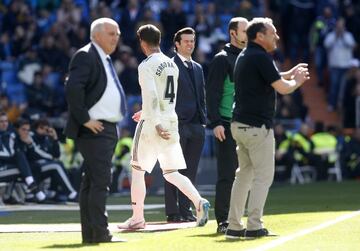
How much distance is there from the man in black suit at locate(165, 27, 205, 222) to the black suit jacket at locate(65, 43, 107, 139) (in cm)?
289

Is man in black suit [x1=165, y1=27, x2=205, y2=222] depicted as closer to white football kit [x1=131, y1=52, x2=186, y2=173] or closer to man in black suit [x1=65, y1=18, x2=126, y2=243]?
white football kit [x1=131, y1=52, x2=186, y2=173]

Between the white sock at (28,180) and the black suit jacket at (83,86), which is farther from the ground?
the black suit jacket at (83,86)

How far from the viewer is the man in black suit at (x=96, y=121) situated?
12305 millimetres

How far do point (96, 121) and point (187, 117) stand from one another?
317 centimetres

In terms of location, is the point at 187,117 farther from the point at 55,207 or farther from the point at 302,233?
the point at 55,207

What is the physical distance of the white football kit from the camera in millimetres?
13523

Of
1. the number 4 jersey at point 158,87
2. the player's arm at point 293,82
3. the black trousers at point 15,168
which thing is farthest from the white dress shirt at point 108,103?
the black trousers at point 15,168

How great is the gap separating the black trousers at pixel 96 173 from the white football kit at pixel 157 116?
1.14 metres

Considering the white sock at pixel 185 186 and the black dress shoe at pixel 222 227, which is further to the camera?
the white sock at pixel 185 186

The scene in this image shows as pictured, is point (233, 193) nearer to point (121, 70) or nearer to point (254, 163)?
point (254, 163)

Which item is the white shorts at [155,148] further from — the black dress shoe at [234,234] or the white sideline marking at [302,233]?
the white sideline marking at [302,233]

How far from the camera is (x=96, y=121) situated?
1224 cm

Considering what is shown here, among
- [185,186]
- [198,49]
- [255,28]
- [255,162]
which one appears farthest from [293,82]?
[198,49]

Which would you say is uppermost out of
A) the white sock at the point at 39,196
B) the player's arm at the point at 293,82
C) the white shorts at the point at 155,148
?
the player's arm at the point at 293,82
